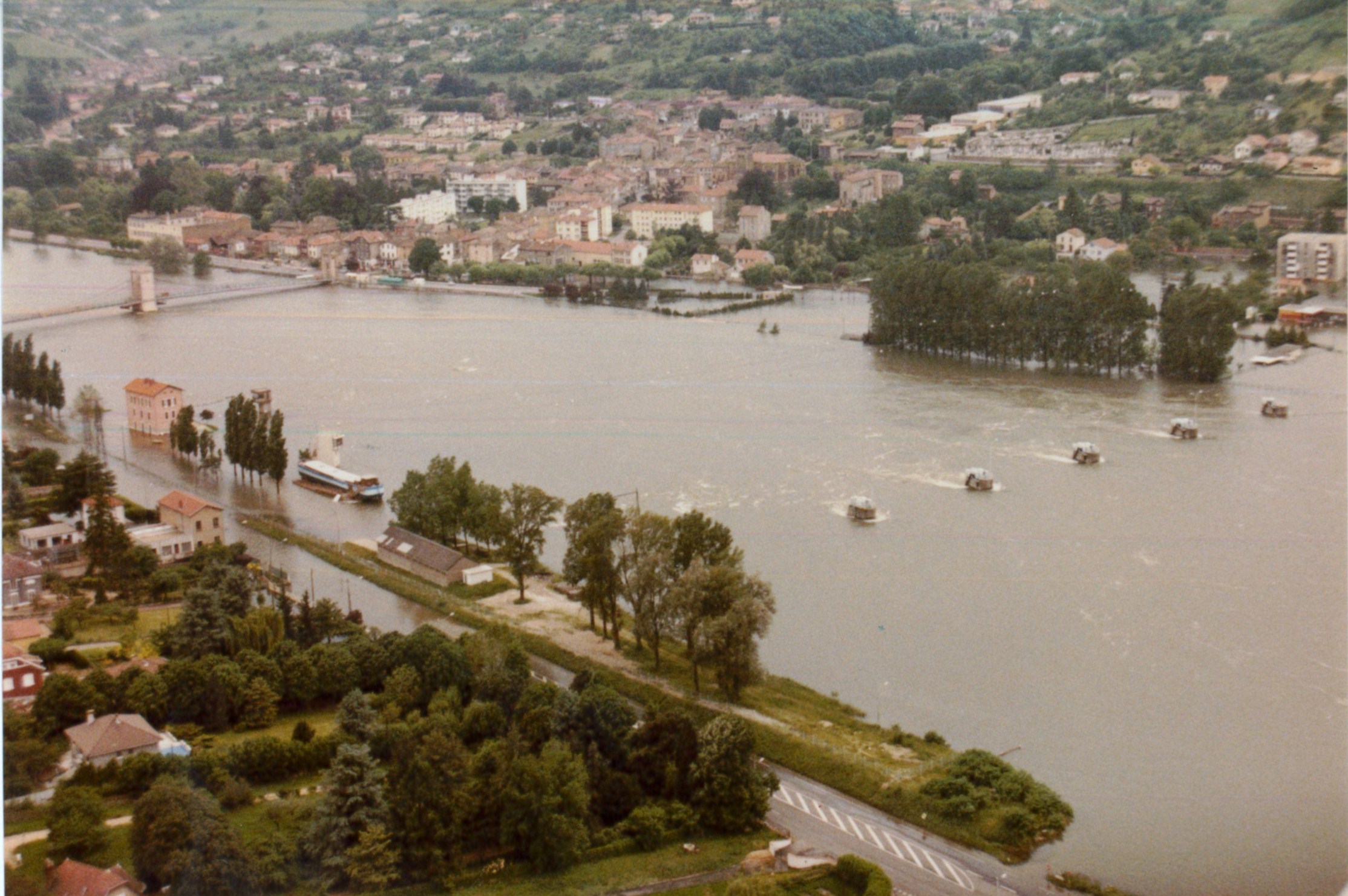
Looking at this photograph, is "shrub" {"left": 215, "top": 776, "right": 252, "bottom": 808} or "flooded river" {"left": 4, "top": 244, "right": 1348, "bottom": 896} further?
"flooded river" {"left": 4, "top": 244, "right": 1348, "bottom": 896}

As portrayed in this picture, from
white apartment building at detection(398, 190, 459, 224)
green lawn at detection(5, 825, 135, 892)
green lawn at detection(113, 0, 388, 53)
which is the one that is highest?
green lawn at detection(113, 0, 388, 53)

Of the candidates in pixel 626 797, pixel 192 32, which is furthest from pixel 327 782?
pixel 192 32

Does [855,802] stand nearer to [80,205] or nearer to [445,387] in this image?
[445,387]

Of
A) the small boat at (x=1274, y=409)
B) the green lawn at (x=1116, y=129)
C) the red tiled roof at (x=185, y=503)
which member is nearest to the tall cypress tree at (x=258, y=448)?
the red tiled roof at (x=185, y=503)

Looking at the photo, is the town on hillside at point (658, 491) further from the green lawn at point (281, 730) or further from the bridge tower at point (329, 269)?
the bridge tower at point (329, 269)

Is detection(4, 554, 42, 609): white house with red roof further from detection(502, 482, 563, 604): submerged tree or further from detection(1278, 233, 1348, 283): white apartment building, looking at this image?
detection(1278, 233, 1348, 283): white apartment building

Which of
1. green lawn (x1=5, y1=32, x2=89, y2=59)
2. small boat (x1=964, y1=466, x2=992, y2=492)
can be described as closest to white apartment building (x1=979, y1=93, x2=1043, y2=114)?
green lawn (x1=5, y1=32, x2=89, y2=59)

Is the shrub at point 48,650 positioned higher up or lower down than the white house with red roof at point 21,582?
lower down

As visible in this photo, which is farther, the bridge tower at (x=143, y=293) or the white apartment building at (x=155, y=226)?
the white apartment building at (x=155, y=226)

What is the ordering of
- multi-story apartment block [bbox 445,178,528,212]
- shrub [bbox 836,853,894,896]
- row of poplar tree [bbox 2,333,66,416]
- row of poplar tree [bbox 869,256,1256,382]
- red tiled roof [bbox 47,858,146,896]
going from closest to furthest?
red tiled roof [bbox 47,858,146,896], shrub [bbox 836,853,894,896], row of poplar tree [bbox 2,333,66,416], row of poplar tree [bbox 869,256,1256,382], multi-story apartment block [bbox 445,178,528,212]
